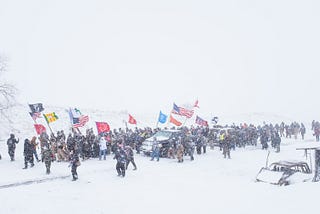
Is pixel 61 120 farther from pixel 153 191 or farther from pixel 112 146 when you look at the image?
pixel 153 191

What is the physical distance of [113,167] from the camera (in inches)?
728

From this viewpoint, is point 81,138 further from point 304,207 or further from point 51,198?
point 304,207

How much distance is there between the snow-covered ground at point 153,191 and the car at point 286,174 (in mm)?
506

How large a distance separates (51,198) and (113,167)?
6260mm

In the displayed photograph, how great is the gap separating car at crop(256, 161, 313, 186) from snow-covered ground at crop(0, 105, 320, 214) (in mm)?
506

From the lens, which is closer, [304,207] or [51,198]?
[304,207]

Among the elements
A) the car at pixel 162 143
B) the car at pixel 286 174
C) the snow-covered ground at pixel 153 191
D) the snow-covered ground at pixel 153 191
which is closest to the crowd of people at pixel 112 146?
the car at pixel 162 143

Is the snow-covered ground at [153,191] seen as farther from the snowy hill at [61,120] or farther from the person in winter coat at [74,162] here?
the snowy hill at [61,120]

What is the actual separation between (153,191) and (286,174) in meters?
5.51

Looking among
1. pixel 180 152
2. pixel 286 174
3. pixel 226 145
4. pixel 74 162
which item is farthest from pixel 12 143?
pixel 286 174

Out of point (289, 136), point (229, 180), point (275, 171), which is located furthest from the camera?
point (289, 136)

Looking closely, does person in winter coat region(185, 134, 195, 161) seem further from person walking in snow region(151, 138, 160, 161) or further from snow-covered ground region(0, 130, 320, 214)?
person walking in snow region(151, 138, 160, 161)

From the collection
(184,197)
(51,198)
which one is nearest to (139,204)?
(184,197)

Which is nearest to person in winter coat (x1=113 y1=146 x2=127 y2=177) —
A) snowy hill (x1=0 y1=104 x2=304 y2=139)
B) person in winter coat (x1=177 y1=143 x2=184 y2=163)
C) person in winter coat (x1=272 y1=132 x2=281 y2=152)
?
person in winter coat (x1=177 y1=143 x2=184 y2=163)
